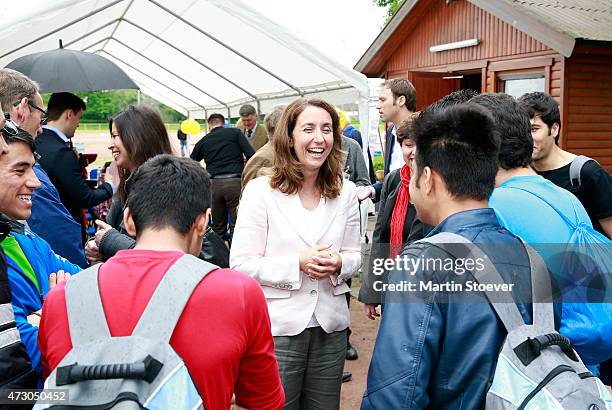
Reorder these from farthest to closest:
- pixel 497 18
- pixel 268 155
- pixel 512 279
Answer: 1. pixel 497 18
2. pixel 268 155
3. pixel 512 279

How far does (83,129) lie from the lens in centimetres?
5419

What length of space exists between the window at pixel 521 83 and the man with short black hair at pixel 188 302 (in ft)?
27.2

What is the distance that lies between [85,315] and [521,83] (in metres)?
9.31

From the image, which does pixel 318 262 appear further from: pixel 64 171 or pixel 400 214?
pixel 64 171

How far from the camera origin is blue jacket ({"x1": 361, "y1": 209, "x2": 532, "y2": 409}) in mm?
1474

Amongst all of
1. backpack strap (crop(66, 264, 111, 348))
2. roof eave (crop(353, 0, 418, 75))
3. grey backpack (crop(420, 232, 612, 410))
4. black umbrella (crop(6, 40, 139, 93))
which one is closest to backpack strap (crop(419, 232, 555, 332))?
grey backpack (crop(420, 232, 612, 410))

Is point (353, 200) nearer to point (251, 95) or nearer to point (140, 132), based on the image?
point (140, 132)

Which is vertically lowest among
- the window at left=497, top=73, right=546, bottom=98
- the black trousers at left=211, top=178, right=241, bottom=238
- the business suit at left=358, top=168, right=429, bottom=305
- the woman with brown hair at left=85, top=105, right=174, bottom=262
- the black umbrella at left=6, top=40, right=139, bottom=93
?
the black trousers at left=211, top=178, right=241, bottom=238

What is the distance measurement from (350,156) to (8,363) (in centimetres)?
445

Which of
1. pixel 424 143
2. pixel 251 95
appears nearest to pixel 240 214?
pixel 424 143

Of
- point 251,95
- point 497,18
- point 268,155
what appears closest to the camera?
point 268,155

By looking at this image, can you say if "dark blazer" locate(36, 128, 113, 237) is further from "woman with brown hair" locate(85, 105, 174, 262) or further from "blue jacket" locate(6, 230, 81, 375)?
"blue jacket" locate(6, 230, 81, 375)

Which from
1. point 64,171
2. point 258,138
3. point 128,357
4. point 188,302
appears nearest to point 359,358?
point 64,171

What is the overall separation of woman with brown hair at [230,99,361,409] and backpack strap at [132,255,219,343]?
3.80 ft
